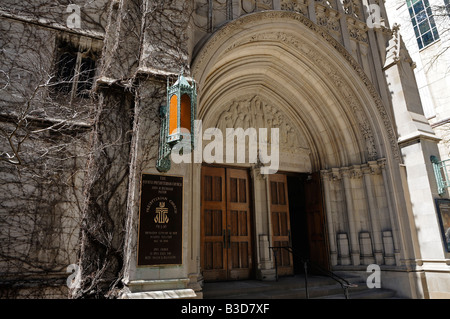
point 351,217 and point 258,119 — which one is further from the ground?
point 258,119

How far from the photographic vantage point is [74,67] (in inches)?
250

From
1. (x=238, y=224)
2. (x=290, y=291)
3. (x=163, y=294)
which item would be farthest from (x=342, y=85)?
(x=163, y=294)

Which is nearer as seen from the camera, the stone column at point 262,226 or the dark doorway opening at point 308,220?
the stone column at point 262,226

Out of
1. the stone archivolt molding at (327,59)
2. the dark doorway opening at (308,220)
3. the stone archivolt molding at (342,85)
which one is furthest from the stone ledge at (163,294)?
the stone archivolt molding at (342,85)

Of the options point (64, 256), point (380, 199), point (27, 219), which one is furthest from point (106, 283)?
point (380, 199)

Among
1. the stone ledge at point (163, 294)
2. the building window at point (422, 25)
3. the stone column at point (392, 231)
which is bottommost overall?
the stone ledge at point (163, 294)

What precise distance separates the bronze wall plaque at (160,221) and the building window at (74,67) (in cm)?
281

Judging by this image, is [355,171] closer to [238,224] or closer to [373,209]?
[373,209]

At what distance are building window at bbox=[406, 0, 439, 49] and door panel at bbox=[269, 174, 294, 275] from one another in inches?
410

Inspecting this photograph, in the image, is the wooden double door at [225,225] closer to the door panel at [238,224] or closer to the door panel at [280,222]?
the door panel at [238,224]

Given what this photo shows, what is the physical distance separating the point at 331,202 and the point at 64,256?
6.69 m

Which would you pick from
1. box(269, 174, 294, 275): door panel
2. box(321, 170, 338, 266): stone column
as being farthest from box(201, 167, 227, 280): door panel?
box(321, 170, 338, 266): stone column

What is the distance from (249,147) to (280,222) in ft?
7.48

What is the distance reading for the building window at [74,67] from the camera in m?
6.04
